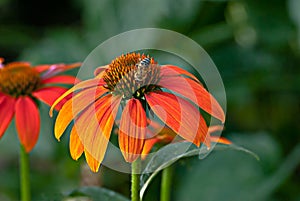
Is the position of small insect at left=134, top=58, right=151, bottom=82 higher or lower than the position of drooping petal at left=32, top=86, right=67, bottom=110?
higher

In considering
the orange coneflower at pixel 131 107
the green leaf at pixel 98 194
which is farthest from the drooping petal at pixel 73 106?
the green leaf at pixel 98 194

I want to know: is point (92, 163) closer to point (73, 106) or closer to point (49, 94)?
point (73, 106)

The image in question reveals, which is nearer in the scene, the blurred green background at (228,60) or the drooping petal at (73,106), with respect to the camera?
the drooping petal at (73,106)

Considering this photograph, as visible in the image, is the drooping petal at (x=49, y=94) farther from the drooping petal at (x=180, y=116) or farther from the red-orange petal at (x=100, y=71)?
the drooping petal at (x=180, y=116)

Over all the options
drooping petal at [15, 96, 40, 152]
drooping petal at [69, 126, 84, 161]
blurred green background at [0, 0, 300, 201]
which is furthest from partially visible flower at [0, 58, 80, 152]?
blurred green background at [0, 0, 300, 201]

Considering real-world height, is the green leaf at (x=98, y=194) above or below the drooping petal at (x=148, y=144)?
below

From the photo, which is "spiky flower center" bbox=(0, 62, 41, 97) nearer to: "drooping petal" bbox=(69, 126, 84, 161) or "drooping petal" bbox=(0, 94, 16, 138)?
"drooping petal" bbox=(0, 94, 16, 138)

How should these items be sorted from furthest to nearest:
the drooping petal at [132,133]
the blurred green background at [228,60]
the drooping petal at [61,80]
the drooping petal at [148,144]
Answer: the blurred green background at [228,60] < the drooping petal at [61,80] < the drooping petal at [148,144] < the drooping petal at [132,133]

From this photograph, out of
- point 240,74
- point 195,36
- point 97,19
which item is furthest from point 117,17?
point 240,74
